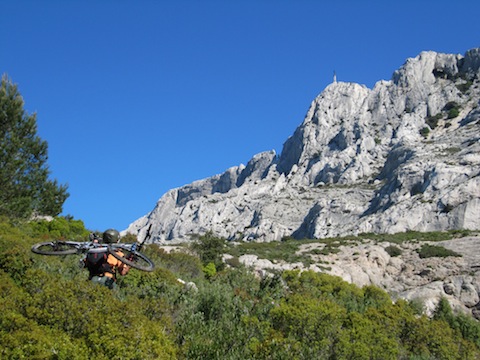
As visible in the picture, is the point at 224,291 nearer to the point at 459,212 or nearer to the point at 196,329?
the point at 196,329

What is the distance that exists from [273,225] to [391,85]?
60374 millimetres

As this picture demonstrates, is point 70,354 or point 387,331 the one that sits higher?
point 387,331

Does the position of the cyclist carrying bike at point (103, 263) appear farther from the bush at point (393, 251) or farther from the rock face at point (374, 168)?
the rock face at point (374, 168)

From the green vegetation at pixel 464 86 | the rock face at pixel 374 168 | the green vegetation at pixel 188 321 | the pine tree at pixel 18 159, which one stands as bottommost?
the green vegetation at pixel 188 321

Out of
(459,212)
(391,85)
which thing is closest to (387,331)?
(459,212)

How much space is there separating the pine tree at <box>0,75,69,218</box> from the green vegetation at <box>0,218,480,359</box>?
1.61 metres

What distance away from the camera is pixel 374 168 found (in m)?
108

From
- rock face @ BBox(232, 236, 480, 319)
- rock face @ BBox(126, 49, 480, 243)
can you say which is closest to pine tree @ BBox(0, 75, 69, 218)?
rock face @ BBox(232, 236, 480, 319)

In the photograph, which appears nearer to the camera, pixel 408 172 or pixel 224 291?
pixel 224 291

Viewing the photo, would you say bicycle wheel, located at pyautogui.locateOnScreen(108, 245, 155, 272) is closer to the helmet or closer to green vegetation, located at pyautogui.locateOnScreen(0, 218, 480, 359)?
the helmet

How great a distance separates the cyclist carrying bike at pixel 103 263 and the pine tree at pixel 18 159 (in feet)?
74.4

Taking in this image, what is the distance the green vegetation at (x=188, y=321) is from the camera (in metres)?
12.8

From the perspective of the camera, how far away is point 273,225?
9738 cm

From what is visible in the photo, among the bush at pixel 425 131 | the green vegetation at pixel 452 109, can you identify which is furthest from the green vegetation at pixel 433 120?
the green vegetation at pixel 452 109
